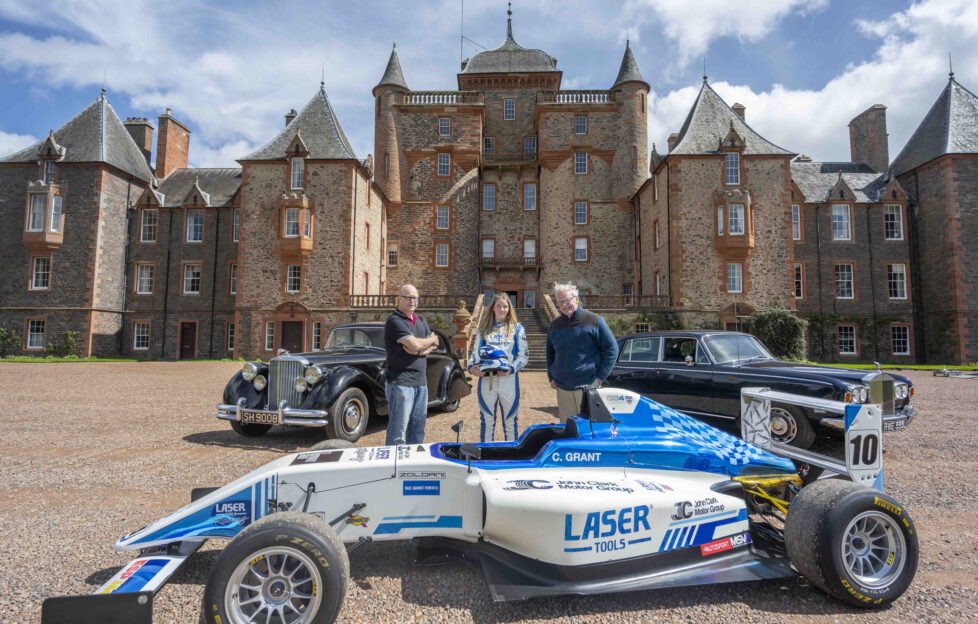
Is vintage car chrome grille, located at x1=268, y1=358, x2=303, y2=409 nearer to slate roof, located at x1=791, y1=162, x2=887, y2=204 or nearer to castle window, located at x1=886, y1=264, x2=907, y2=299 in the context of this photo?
slate roof, located at x1=791, y1=162, x2=887, y2=204

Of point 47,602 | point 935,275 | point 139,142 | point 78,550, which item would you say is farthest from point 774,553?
point 139,142

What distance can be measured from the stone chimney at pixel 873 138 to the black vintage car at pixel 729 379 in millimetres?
28724

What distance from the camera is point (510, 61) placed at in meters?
31.8

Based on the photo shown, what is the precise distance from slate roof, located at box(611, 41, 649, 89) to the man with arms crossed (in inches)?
1107

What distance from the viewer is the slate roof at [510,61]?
102 feet

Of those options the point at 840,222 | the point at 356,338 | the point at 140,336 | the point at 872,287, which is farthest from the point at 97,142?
the point at 872,287

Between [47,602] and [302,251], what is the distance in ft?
→ 73.3

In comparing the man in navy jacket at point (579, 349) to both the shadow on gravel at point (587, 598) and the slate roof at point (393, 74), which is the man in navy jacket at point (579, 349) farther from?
the slate roof at point (393, 74)

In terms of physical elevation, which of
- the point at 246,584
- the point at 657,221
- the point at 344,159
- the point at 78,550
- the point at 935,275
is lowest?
the point at 78,550

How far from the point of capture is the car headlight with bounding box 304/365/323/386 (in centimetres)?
636

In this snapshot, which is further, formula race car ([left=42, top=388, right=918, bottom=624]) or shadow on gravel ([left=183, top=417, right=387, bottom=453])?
shadow on gravel ([left=183, top=417, right=387, bottom=453])

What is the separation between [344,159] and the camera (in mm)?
22875

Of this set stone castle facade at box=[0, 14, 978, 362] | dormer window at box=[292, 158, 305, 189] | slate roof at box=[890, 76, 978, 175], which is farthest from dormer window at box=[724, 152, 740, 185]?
dormer window at box=[292, 158, 305, 189]

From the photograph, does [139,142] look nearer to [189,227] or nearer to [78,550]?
[189,227]
